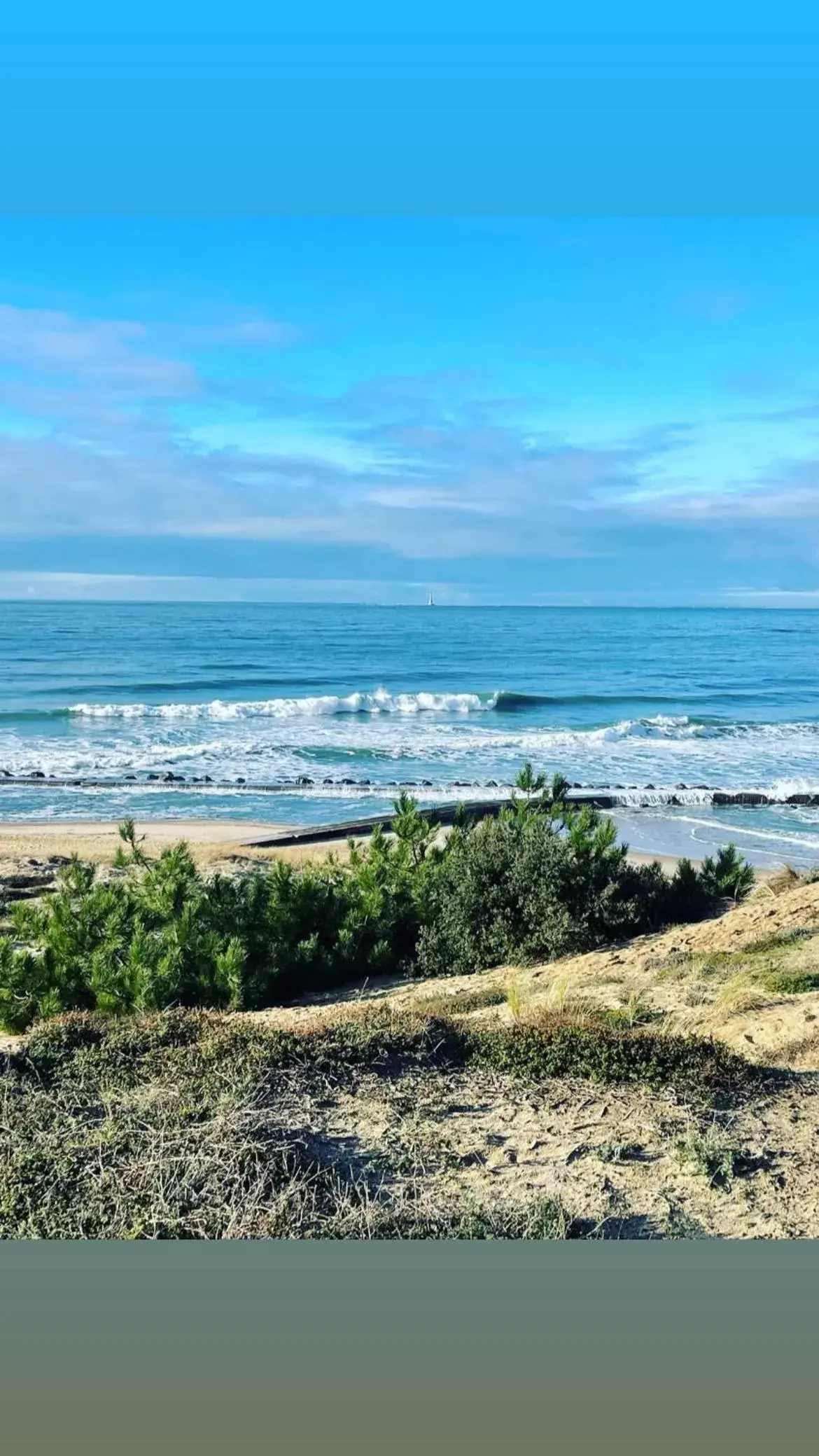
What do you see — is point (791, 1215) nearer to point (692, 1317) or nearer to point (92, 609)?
point (692, 1317)

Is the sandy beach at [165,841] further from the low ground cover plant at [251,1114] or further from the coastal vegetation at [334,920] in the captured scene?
the low ground cover plant at [251,1114]

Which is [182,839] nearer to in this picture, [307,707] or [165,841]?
[165,841]

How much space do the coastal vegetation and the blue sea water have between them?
568cm

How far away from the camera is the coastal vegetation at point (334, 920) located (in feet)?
18.6

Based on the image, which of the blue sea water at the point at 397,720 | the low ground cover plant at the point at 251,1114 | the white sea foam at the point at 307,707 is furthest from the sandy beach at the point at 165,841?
the white sea foam at the point at 307,707

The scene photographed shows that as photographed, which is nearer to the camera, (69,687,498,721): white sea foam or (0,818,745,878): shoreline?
(0,818,745,878): shoreline

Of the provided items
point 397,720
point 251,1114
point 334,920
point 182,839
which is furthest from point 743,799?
point 397,720

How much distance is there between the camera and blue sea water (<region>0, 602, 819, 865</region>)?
16.0 meters

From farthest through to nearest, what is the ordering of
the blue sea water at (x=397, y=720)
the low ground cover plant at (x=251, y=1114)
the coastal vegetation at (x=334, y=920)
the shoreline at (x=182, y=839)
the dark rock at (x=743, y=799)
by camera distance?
the blue sea water at (x=397, y=720)
the dark rock at (x=743, y=799)
the shoreline at (x=182, y=839)
the coastal vegetation at (x=334, y=920)
the low ground cover plant at (x=251, y=1114)

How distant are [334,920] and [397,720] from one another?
22333 mm

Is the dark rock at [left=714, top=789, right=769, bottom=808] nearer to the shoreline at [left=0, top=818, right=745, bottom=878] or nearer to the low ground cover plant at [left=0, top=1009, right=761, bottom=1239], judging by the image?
the shoreline at [left=0, top=818, right=745, bottom=878]

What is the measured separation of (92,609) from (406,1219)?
7332 centimetres

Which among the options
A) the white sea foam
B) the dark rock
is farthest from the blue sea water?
the dark rock

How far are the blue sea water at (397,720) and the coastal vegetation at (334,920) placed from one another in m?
5.68
